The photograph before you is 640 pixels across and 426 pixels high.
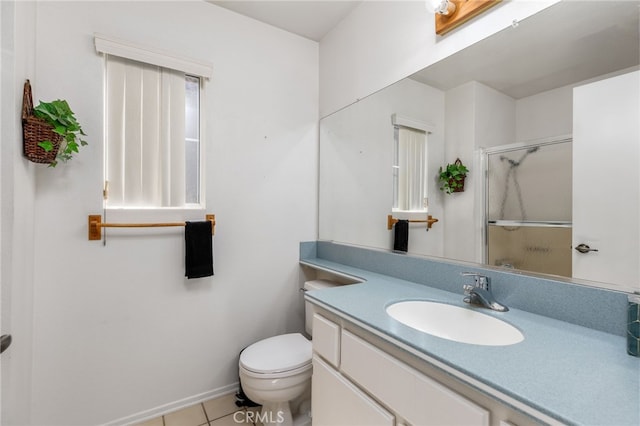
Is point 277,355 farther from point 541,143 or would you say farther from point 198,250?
point 541,143

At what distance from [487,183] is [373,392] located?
3.05 feet

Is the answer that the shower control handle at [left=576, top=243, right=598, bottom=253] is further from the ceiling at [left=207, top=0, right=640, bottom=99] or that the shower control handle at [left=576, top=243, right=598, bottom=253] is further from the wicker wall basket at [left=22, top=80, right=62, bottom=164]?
the wicker wall basket at [left=22, top=80, right=62, bottom=164]

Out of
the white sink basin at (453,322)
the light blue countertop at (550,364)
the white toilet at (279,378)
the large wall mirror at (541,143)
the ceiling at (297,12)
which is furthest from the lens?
the ceiling at (297,12)

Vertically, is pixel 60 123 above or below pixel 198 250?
above

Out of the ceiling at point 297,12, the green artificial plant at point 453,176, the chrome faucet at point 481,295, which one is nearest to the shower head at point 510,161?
the green artificial plant at point 453,176

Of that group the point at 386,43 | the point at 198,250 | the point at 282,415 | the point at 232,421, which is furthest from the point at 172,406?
the point at 386,43

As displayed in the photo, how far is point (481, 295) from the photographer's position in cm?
108

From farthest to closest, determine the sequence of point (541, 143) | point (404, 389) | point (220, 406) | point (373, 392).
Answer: point (220, 406)
point (541, 143)
point (373, 392)
point (404, 389)

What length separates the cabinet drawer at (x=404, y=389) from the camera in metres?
0.69

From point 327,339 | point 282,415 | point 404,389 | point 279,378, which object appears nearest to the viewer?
point 404,389

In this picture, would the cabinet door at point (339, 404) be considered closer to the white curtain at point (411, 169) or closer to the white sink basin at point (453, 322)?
the white sink basin at point (453, 322)

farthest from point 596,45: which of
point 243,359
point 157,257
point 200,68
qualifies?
point 157,257

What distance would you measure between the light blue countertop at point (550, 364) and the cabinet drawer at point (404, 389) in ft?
0.27

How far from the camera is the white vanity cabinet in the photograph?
27.3 inches
